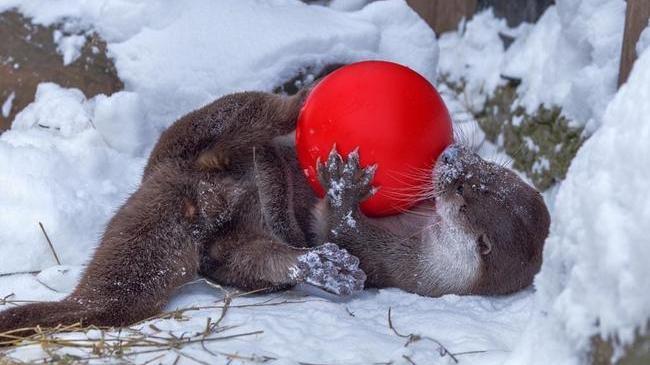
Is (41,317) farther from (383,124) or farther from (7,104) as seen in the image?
(7,104)

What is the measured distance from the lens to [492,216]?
3.35 meters

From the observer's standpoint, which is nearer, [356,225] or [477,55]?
[356,225]

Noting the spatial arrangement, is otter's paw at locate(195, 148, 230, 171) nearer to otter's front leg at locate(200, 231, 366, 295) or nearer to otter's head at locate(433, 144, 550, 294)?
otter's front leg at locate(200, 231, 366, 295)

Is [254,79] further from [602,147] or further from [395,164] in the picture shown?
[602,147]

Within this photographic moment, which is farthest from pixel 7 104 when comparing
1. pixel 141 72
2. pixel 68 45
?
pixel 141 72

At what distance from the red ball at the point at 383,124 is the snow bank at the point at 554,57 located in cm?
118

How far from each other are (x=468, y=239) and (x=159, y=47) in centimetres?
201

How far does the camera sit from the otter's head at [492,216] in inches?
131

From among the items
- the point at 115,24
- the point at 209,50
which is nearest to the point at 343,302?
the point at 209,50

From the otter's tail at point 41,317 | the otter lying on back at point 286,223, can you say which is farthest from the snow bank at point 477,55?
the otter's tail at point 41,317

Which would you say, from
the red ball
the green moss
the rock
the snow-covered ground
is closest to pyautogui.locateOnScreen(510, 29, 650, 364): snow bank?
the snow-covered ground

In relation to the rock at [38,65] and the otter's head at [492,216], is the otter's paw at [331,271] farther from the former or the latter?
the rock at [38,65]

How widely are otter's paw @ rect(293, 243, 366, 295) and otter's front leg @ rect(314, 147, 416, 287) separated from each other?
11 cm

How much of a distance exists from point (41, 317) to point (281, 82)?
2.03 m
